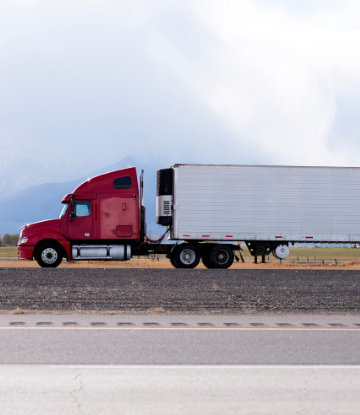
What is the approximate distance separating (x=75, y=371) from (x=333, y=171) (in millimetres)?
20380

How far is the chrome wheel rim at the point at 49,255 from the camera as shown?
23.4 metres

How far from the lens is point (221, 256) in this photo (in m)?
24.4

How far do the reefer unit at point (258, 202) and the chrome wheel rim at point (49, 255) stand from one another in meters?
4.81

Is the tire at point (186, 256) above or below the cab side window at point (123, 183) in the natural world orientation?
below

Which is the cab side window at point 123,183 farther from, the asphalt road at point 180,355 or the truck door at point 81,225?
the asphalt road at point 180,355


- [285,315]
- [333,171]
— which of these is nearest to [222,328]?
[285,315]

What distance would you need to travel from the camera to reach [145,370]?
5.66 meters

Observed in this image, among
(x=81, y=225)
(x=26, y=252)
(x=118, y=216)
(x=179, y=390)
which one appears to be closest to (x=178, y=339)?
(x=179, y=390)

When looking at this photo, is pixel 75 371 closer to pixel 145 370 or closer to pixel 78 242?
pixel 145 370

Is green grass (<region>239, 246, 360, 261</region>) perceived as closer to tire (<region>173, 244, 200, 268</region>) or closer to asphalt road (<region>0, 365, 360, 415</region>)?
tire (<region>173, 244, 200, 268</region>)

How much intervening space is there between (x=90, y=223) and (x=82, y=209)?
2.31 feet

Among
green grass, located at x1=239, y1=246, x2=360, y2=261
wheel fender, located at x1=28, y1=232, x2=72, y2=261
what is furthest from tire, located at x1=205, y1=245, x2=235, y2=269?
green grass, located at x1=239, y1=246, x2=360, y2=261

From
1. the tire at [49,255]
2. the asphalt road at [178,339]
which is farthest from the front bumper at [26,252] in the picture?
A: the asphalt road at [178,339]

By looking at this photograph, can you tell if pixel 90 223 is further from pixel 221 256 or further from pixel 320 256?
pixel 320 256
